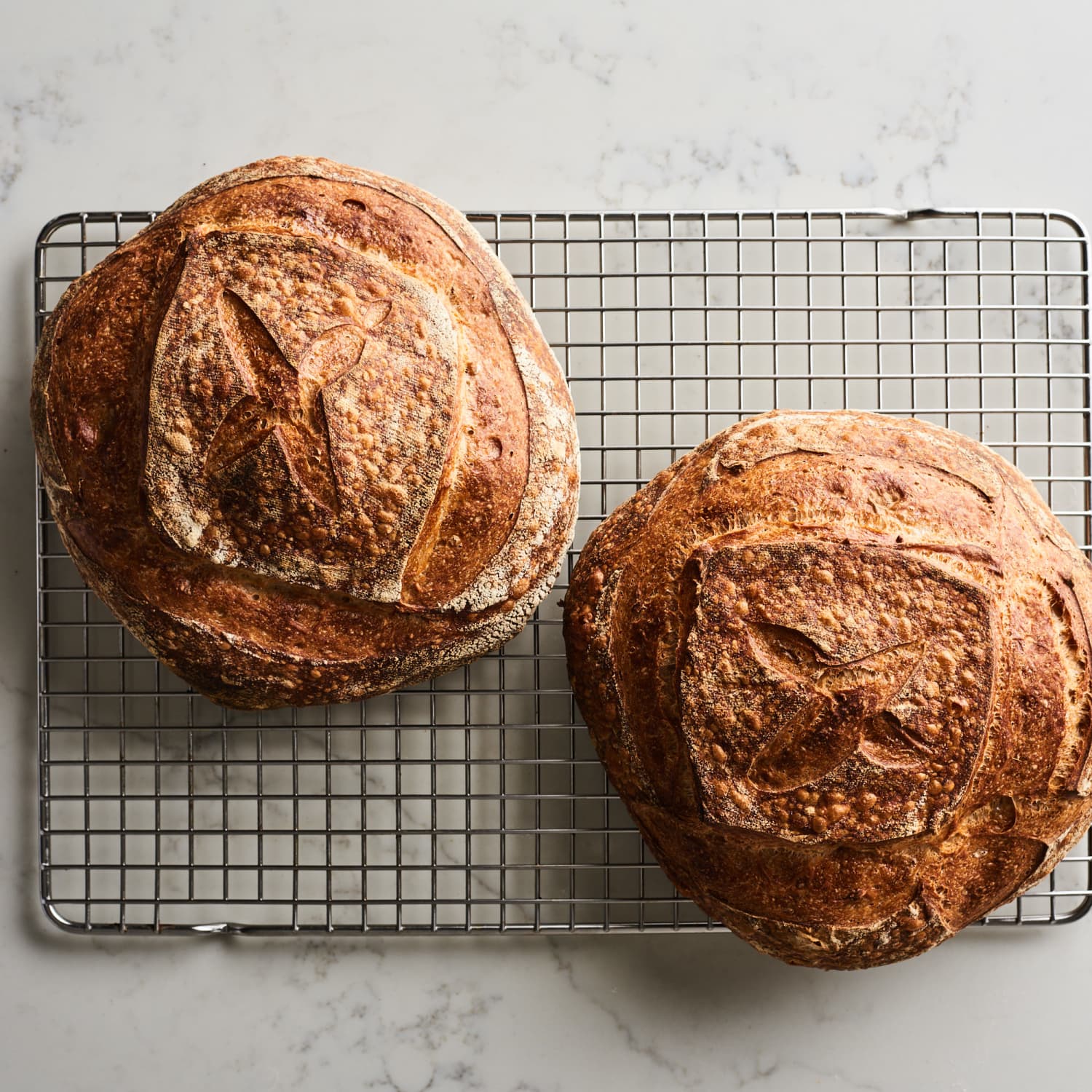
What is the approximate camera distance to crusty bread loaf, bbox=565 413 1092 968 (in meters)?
1.27

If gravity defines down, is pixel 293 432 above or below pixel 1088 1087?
above

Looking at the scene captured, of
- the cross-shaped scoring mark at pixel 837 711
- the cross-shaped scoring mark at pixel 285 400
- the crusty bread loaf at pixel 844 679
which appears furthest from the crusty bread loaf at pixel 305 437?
the cross-shaped scoring mark at pixel 837 711

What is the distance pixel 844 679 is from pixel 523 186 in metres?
1.13

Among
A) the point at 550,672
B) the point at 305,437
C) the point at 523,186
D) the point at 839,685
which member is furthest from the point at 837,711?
the point at 523,186

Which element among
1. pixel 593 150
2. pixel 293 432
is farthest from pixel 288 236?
pixel 593 150

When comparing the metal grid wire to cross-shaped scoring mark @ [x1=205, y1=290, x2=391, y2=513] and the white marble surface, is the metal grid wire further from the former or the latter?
cross-shaped scoring mark @ [x1=205, y1=290, x2=391, y2=513]

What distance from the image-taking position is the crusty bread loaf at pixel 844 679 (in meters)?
1.27

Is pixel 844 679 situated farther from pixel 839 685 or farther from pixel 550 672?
pixel 550 672

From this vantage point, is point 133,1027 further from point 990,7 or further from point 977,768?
point 990,7

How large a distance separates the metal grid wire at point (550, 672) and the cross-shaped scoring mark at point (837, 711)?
515mm

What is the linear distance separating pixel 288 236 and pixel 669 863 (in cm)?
115

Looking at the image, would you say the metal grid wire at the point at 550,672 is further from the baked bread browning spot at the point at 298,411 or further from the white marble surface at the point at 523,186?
the baked bread browning spot at the point at 298,411

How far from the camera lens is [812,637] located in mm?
1260

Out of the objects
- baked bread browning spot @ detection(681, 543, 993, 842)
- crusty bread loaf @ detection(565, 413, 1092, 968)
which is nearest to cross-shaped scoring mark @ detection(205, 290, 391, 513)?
crusty bread loaf @ detection(565, 413, 1092, 968)
